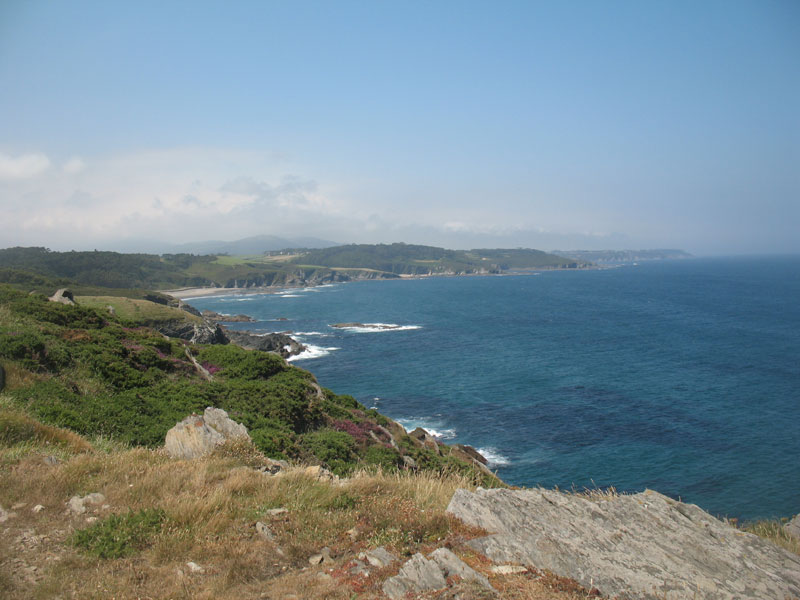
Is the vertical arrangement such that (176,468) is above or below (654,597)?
above

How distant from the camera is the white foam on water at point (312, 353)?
59.6 m

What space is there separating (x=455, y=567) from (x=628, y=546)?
10.6 feet

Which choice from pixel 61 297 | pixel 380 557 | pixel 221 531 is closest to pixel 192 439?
pixel 221 531

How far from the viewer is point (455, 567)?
5.41 m

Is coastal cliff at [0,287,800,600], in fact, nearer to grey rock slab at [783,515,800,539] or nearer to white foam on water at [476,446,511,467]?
grey rock slab at [783,515,800,539]

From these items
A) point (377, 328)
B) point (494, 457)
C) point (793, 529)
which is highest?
point (793, 529)

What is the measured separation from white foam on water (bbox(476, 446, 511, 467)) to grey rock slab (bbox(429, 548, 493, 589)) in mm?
24178

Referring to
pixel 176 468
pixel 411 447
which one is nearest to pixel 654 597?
pixel 176 468

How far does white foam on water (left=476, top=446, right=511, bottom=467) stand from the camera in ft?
93.5

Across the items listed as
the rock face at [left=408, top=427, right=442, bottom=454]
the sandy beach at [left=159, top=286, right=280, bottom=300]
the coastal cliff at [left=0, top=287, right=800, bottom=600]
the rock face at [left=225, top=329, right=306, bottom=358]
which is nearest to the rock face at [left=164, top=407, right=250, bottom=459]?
the coastal cliff at [left=0, top=287, right=800, bottom=600]

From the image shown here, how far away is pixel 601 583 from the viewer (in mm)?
5805

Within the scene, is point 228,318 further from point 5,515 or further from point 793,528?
point 793,528

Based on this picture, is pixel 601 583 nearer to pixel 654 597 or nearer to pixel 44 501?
pixel 654 597

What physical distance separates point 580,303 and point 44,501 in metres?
113
